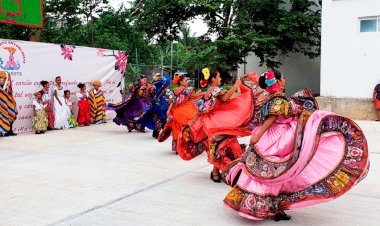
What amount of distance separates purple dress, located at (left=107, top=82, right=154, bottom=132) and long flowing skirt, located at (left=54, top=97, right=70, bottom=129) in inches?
52.6

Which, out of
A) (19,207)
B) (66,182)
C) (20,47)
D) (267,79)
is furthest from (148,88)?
(267,79)

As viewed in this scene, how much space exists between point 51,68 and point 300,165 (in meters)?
8.90

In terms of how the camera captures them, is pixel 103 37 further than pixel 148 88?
Yes

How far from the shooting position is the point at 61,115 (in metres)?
10.9

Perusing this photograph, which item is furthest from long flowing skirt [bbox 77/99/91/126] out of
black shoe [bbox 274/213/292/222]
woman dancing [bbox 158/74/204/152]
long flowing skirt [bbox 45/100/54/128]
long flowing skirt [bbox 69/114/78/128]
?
black shoe [bbox 274/213/292/222]

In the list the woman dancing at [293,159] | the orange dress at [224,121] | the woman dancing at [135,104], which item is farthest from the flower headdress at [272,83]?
the woman dancing at [135,104]

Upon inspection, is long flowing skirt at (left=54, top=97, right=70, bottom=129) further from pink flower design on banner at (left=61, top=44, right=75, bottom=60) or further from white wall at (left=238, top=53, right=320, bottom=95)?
white wall at (left=238, top=53, right=320, bottom=95)

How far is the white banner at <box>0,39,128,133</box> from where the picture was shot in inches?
393

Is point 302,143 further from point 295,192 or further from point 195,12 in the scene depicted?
point 195,12

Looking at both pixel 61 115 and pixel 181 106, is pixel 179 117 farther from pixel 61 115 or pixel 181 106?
pixel 61 115

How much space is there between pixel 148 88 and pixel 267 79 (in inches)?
251

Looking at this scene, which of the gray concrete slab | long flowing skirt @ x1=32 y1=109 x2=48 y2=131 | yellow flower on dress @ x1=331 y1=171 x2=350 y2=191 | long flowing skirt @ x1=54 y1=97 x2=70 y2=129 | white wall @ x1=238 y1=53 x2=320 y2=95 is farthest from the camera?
white wall @ x1=238 y1=53 x2=320 y2=95

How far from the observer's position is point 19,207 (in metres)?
4.30

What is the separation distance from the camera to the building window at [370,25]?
1169 centimetres
